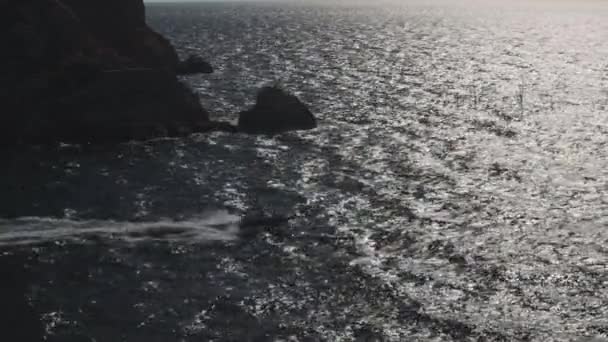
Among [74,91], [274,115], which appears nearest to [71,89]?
[74,91]

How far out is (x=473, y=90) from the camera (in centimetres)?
8656

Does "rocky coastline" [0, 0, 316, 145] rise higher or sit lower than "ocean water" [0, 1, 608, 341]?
higher

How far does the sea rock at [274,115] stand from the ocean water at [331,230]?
174 centimetres

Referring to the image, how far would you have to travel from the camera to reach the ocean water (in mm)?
26203

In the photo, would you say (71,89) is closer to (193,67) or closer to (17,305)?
(17,305)

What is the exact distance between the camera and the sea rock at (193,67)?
313 ft

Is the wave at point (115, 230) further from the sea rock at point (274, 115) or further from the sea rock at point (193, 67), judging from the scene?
the sea rock at point (193, 67)

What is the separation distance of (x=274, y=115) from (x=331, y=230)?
87.5 ft

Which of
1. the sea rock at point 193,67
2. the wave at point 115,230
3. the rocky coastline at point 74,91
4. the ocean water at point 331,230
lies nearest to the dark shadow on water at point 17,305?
the ocean water at point 331,230

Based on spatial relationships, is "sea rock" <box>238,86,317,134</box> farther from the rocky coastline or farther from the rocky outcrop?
the rocky outcrop

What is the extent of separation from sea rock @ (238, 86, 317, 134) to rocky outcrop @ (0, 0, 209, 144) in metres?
3.78

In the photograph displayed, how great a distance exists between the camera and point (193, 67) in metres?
Answer: 96.9

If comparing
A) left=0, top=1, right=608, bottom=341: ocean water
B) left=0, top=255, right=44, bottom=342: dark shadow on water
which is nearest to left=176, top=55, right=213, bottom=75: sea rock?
left=0, top=1, right=608, bottom=341: ocean water

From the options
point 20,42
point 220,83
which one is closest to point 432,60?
point 220,83
